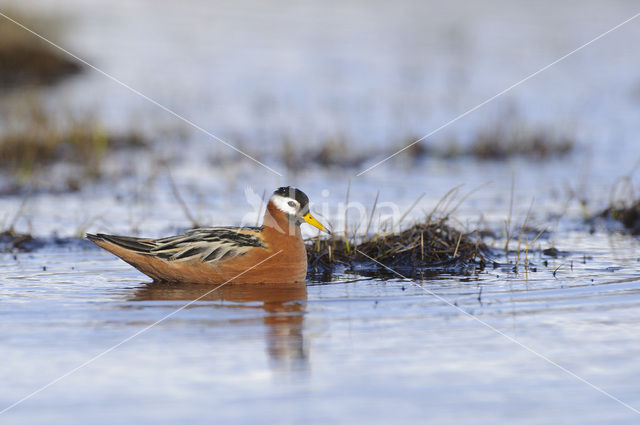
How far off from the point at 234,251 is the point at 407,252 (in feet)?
6.72

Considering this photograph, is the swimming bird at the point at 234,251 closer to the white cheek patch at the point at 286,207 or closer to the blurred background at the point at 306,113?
the white cheek patch at the point at 286,207

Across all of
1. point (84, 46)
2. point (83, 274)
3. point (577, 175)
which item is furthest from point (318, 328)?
point (84, 46)

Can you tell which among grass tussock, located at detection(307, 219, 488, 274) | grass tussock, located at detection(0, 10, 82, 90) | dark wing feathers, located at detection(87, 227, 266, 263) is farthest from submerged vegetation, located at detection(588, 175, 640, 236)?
grass tussock, located at detection(0, 10, 82, 90)

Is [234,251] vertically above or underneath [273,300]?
above

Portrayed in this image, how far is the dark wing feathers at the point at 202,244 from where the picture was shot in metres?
9.07

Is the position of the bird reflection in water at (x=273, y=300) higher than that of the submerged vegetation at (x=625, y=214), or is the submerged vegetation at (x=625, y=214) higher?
the submerged vegetation at (x=625, y=214)

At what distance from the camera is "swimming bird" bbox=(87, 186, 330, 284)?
9.02 metres

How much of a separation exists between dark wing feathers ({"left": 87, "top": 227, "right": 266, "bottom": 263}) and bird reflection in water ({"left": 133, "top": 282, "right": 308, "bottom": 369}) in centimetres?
30

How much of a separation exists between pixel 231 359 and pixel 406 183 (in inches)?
371

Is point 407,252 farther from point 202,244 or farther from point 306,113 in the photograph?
point 306,113

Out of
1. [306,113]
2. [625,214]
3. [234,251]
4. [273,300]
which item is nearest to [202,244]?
[234,251]

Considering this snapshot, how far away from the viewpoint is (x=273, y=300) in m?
8.41

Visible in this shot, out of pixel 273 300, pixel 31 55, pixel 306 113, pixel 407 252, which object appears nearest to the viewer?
pixel 273 300

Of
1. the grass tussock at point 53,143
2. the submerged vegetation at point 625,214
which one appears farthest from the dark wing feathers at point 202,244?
the grass tussock at point 53,143
